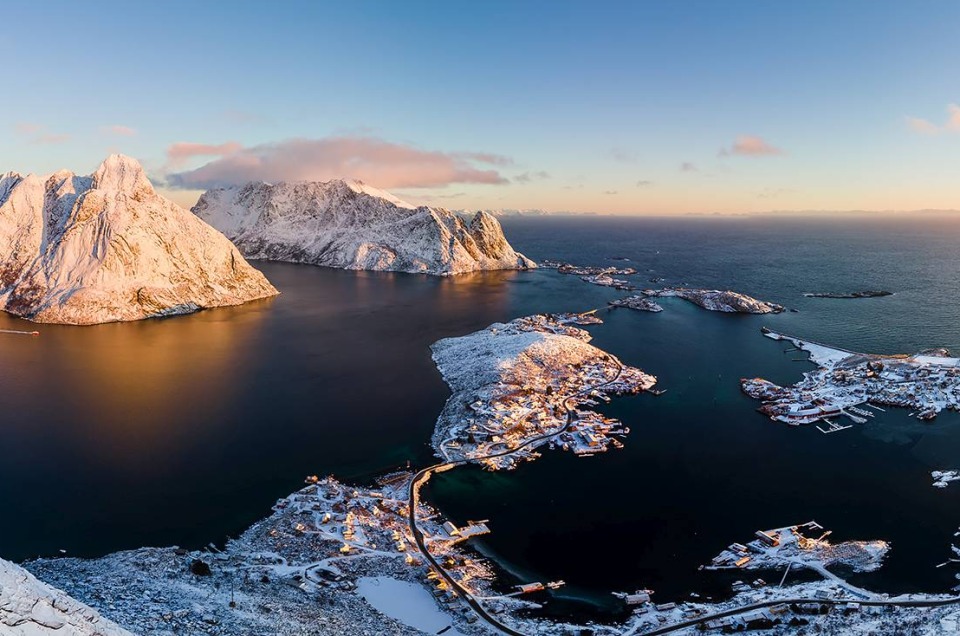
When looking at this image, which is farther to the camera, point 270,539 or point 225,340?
point 225,340

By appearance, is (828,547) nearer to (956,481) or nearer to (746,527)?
(746,527)

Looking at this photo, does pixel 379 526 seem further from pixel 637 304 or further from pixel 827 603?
pixel 637 304

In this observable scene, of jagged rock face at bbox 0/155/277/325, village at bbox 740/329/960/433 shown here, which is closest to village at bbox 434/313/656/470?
village at bbox 740/329/960/433

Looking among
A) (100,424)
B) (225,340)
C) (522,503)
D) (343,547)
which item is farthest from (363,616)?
(225,340)

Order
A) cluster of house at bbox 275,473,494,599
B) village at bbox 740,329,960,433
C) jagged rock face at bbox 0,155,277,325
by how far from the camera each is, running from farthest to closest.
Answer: jagged rock face at bbox 0,155,277,325
village at bbox 740,329,960,433
cluster of house at bbox 275,473,494,599

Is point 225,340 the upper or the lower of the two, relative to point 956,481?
upper

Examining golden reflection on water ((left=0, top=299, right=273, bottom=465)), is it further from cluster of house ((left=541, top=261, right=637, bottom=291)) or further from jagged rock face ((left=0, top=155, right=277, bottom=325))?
cluster of house ((left=541, top=261, right=637, bottom=291))
